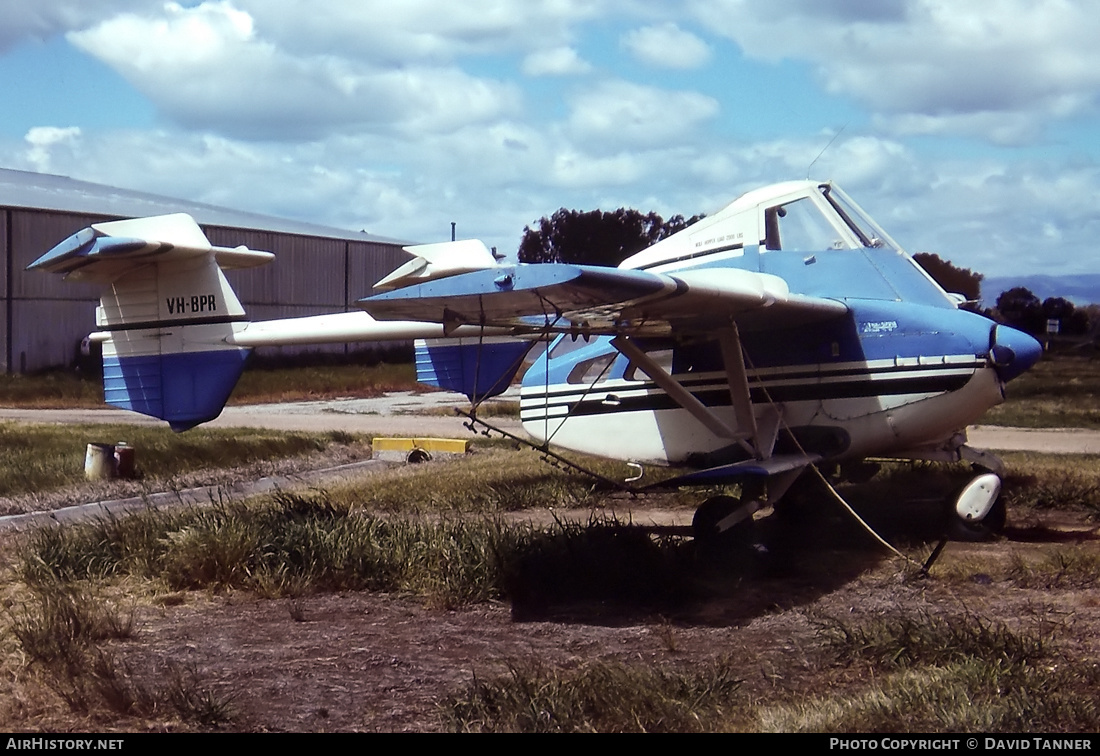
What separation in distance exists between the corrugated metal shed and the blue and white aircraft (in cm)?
2810

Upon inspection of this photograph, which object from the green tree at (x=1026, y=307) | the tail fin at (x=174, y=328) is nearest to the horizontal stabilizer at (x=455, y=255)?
the tail fin at (x=174, y=328)

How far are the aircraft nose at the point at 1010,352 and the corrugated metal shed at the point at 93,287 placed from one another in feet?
110

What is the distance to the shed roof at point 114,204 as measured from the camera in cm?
4034

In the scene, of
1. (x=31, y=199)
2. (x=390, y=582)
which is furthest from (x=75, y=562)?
(x=31, y=199)

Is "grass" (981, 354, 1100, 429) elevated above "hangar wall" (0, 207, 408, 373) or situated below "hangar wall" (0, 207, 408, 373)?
below

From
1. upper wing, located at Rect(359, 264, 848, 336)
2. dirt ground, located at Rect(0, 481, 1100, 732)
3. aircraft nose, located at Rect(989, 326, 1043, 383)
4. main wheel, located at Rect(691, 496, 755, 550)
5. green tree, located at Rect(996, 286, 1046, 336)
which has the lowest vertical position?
dirt ground, located at Rect(0, 481, 1100, 732)

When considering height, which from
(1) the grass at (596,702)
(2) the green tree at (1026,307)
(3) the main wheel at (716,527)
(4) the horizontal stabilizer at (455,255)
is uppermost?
(2) the green tree at (1026,307)

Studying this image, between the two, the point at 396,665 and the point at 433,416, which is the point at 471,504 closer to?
the point at 396,665

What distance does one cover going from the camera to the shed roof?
40.3m

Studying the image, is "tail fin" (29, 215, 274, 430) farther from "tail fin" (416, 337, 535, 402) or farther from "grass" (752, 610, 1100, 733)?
"grass" (752, 610, 1100, 733)

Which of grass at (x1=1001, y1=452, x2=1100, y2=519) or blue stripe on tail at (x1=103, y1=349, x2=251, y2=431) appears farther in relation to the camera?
grass at (x1=1001, y1=452, x2=1100, y2=519)

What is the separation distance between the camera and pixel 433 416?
27453 millimetres

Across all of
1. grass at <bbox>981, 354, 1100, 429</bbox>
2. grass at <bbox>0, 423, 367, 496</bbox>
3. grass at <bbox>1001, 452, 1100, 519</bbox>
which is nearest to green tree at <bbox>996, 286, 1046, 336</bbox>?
grass at <bbox>981, 354, 1100, 429</bbox>

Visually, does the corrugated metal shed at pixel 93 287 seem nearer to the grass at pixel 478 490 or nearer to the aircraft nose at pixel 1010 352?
the grass at pixel 478 490
